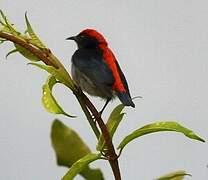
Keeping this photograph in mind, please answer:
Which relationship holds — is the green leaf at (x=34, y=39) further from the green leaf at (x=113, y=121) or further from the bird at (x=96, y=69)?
the bird at (x=96, y=69)

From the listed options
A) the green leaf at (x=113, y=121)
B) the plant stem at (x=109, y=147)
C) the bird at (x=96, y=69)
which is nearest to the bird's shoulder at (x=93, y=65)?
the bird at (x=96, y=69)

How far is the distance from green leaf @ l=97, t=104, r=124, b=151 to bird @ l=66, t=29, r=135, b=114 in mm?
981

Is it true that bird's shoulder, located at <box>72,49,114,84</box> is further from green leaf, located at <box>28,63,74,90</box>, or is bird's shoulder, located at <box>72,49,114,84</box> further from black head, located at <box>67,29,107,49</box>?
green leaf, located at <box>28,63,74,90</box>

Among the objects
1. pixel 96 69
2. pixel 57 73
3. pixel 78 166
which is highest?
pixel 57 73

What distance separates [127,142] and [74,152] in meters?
0.11

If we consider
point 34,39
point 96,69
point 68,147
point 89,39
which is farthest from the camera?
point 89,39

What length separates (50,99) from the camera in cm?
76

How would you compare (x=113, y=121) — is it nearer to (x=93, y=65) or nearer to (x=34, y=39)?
(x=34, y=39)

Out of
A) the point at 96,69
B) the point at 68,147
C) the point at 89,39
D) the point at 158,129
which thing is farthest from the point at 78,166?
the point at 89,39

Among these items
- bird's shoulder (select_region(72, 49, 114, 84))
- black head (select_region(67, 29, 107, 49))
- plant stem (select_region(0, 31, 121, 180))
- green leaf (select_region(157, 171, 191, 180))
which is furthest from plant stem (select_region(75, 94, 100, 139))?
black head (select_region(67, 29, 107, 49))

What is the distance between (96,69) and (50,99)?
4.74 ft

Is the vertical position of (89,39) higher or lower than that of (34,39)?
lower

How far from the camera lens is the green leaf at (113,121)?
719mm

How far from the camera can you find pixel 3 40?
71 cm
